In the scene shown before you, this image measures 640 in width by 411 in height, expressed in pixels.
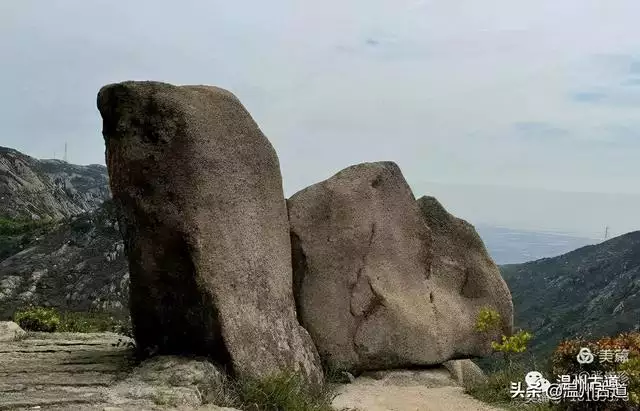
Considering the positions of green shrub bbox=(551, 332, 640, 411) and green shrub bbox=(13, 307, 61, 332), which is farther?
green shrub bbox=(13, 307, 61, 332)

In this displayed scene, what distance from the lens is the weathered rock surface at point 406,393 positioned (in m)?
10.1

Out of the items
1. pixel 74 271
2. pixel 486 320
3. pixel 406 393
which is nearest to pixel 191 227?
pixel 406 393

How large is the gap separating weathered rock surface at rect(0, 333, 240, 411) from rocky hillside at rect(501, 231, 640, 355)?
2416 cm

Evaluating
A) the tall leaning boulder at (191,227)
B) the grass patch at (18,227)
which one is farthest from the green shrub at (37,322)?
the grass patch at (18,227)

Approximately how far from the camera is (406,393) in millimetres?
10875

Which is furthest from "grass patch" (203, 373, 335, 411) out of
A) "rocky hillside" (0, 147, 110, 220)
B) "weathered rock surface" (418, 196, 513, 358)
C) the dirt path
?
"rocky hillside" (0, 147, 110, 220)

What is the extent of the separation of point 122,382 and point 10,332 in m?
A: 5.25

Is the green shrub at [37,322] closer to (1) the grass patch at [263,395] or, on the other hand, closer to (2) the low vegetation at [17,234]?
(1) the grass patch at [263,395]

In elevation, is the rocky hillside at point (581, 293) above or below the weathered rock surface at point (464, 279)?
below

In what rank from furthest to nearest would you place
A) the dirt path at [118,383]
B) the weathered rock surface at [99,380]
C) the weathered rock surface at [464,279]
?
the weathered rock surface at [464,279] → the dirt path at [118,383] → the weathered rock surface at [99,380]

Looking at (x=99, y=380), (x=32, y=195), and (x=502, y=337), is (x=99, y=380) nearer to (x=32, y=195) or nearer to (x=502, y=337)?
(x=502, y=337)

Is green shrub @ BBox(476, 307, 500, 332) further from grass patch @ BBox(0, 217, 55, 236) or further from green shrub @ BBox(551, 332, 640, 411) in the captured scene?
grass patch @ BBox(0, 217, 55, 236)

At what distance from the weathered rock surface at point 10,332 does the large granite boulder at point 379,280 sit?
4736mm

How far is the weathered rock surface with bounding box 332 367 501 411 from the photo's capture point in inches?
397
